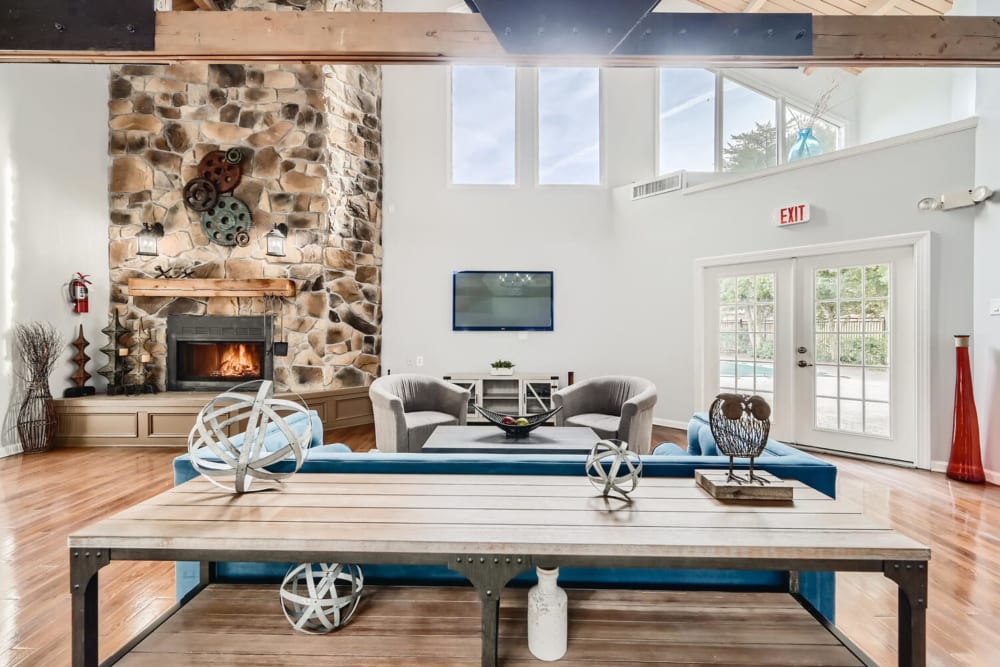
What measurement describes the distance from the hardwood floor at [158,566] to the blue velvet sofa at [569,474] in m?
0.45

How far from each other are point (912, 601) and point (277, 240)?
17.5 ft

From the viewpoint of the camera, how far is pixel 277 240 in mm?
4992

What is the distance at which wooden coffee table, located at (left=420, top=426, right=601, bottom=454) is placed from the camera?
2.73 metres

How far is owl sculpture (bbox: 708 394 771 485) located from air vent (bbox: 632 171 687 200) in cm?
435

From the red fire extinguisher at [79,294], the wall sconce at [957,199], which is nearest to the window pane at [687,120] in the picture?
the wall sconce at [957,199]

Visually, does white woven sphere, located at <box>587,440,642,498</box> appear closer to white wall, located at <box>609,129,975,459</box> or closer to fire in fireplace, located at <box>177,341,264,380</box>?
white wall, located at <box>609,129,975,459</box>

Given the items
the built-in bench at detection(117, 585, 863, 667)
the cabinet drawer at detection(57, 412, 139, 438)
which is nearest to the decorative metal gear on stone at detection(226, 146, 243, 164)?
the cabinet drawer at detection(57, 412, 139, 438)

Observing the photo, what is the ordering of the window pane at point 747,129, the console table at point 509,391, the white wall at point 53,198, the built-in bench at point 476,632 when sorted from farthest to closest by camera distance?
1. the window pane at point 747,129
2. the console table at point 509,391
3. the white wall at point 53,198
4. the built-in bench at point 476,632

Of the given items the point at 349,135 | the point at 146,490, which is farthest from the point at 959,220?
the point at 146,490

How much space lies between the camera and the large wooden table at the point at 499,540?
3.51 ft

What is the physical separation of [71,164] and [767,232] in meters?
6.85

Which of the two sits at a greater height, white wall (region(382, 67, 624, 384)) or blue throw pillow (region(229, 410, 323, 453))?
white wall (region(382, 67, 624, 384))

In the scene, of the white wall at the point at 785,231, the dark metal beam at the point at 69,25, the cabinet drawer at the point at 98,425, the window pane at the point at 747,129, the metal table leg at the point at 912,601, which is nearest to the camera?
the metal table leg at the point at 912,601

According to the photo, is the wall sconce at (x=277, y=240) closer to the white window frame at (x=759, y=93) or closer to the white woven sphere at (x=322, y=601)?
the white woven sphere at (x=322, y=601)
